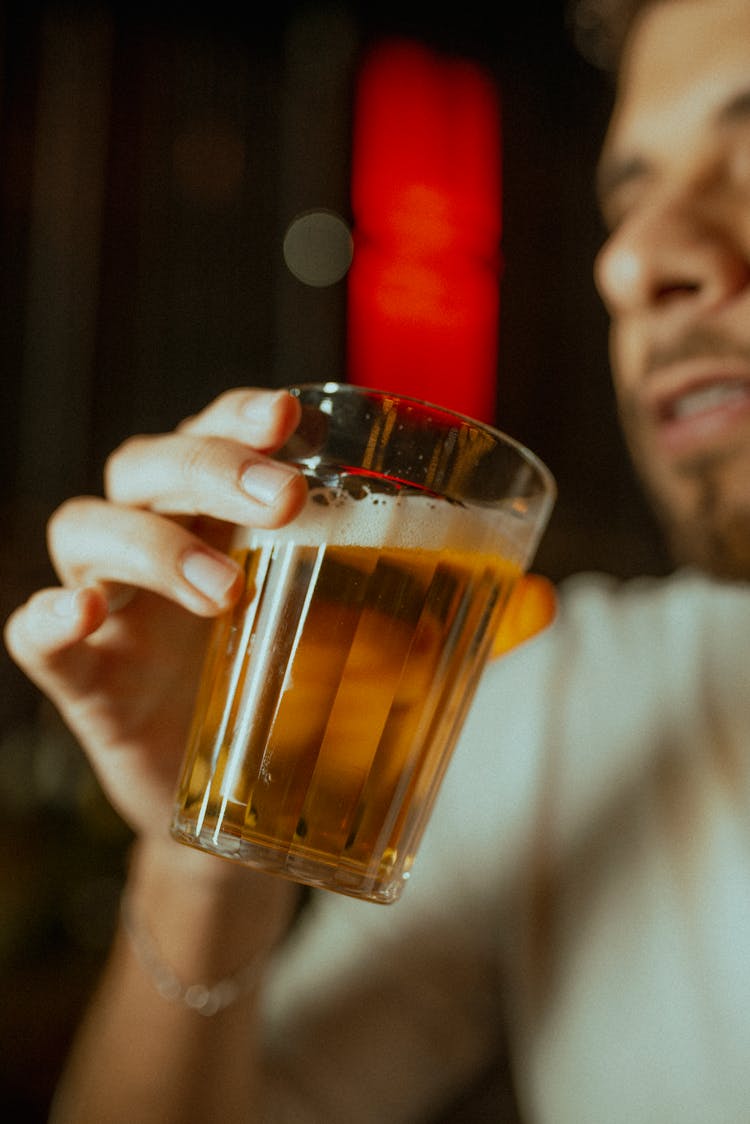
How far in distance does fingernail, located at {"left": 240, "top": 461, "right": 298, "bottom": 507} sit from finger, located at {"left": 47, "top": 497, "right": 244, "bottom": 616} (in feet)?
0.25

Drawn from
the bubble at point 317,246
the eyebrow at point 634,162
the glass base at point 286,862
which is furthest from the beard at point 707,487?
the bubble at point 317,246

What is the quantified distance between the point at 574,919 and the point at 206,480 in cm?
70

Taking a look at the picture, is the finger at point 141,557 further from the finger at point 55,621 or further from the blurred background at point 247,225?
the blurred background at point 247,225

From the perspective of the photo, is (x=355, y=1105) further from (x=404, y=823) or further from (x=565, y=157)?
(x=565, y=157)

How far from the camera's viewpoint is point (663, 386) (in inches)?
48.4

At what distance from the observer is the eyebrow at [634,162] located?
4.09 ft

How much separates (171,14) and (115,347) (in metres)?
1.22

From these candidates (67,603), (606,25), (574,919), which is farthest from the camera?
(606,25)

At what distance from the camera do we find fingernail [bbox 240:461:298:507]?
0.69 m

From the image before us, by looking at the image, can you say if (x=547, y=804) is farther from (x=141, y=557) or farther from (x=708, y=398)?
(x=141, y=557)

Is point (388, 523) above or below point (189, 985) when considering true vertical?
above

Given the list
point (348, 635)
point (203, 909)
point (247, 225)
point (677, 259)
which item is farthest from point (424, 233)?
point (348, 635)

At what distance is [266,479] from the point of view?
0.69m

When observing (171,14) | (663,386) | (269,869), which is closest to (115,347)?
(171,14)
